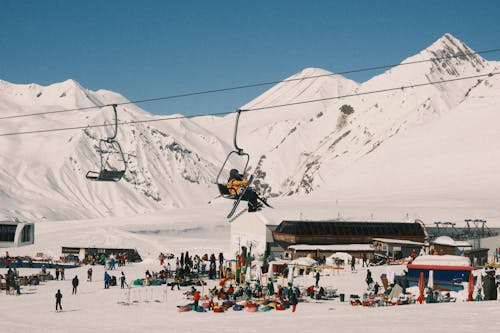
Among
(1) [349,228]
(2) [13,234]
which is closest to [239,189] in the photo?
(1) [349,228]

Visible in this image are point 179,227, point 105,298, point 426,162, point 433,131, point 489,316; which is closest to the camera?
point 489,316

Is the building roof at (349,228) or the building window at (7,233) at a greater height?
the building roof at (349,228)

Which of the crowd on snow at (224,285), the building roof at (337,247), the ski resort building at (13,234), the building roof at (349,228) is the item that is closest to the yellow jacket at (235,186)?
the crowd on snow at (224,285)

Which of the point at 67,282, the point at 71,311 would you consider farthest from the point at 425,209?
the point at 71,311

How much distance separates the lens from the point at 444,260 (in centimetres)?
4047

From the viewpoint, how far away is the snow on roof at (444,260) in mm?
39875

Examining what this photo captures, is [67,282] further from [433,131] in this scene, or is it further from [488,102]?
[488,102]

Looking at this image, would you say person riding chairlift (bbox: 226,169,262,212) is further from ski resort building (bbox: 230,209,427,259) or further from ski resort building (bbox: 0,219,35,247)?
ski resort building (bbox: 0,219,35,247)

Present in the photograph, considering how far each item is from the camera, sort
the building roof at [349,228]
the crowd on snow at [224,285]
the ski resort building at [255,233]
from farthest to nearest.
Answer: the ski resort building at [255,233], the building roof at [349,228], the crowd on snow at [224,285]

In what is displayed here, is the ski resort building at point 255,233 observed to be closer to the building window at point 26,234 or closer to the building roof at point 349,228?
the building roof at point 349,228

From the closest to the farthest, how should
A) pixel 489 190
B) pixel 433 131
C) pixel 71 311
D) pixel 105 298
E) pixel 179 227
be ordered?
pixel 71 311, pixel 105 298, pixel 179 227, pixel 489 190, pixel 433 131

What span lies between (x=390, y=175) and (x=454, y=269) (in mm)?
134176

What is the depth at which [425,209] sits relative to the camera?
346ft

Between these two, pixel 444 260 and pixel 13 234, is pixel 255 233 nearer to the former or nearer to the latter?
pixel 13 234
